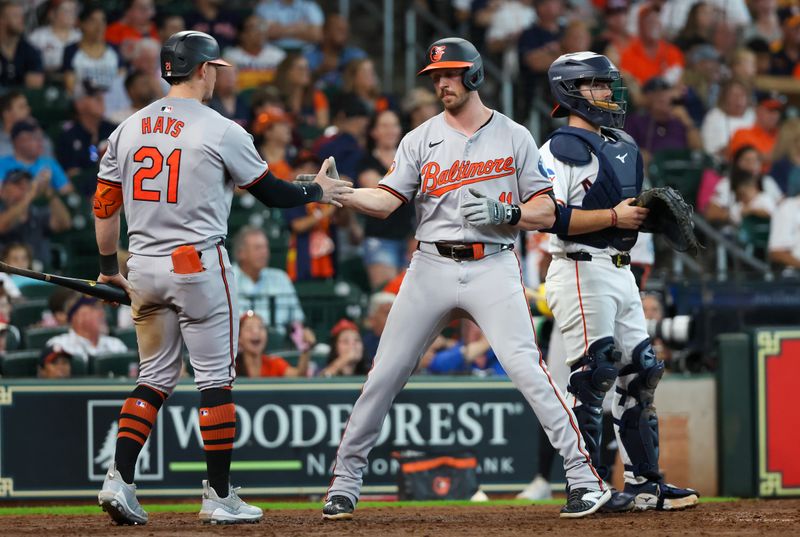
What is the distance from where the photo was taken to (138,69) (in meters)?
12.0

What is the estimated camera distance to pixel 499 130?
6.27m

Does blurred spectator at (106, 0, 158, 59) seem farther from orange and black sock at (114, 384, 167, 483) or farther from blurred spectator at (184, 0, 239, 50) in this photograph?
orange and black sock at (114, 384, 167, 483)

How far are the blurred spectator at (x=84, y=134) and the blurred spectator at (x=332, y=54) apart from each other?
102 inches

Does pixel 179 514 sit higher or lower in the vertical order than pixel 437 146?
lower

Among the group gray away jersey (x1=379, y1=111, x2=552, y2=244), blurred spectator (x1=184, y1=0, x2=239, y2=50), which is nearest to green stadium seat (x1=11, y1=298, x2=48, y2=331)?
blurred spectator (x1=184, y1=0, x2=239, y2=50)

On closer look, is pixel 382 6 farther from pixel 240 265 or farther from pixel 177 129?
pixel 177 129

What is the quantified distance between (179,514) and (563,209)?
8.17 feet

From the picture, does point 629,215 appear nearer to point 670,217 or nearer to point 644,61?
point 670,217

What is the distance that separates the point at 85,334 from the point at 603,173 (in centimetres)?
429

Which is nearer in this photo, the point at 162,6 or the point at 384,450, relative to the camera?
the point at 384,450

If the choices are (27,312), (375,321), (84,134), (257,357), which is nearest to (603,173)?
(257,357)

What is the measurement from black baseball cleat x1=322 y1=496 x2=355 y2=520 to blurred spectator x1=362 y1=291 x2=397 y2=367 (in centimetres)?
354

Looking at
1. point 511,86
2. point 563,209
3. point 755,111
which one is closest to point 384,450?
point 563,209

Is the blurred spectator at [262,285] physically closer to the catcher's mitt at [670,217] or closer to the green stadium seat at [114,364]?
the green stadium seat at [114,364]
